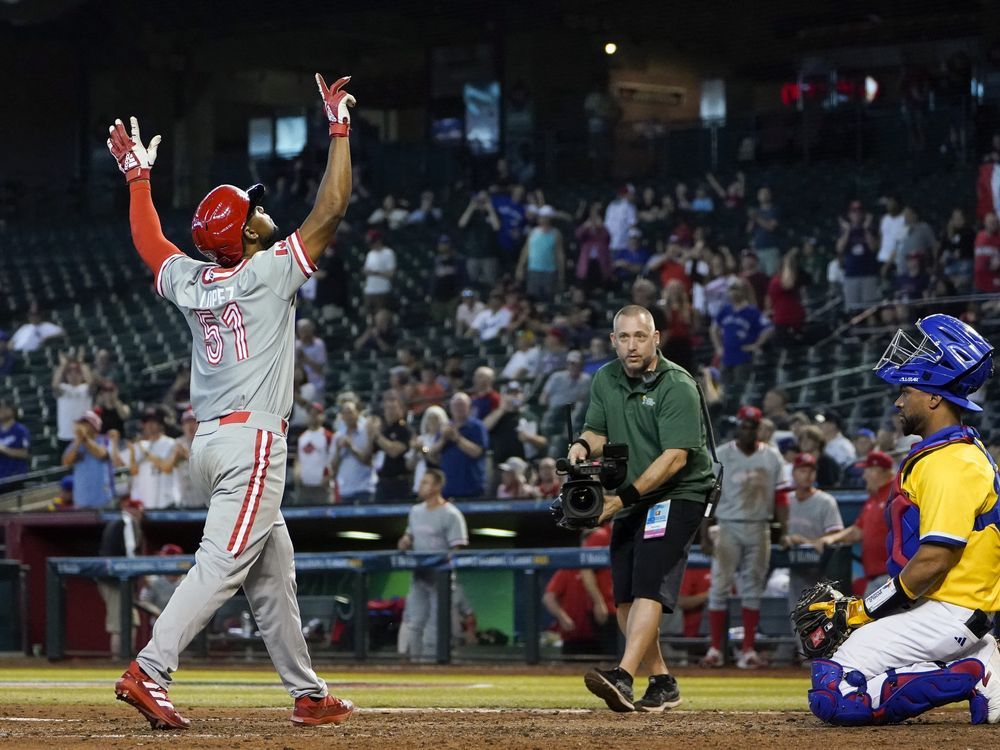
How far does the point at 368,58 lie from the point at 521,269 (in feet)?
Answer: 47.7

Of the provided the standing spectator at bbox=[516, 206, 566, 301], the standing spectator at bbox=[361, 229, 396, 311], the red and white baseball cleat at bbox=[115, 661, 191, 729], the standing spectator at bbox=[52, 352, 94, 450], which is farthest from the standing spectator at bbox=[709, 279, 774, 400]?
the red and white baseball cleat at bbox=[115, 661, 191, 729]

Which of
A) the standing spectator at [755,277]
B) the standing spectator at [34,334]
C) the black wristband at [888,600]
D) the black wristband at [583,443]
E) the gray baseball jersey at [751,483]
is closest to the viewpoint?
the black wristband at [888,600]

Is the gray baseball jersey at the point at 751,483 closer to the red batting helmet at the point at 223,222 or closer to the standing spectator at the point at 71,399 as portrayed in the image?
the red batting helmet at the point at 223,222

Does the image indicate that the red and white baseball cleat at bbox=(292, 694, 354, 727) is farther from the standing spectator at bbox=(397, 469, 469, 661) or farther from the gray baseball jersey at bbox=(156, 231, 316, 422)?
the standing spectator at bbox=(397, 469, 469, 661)

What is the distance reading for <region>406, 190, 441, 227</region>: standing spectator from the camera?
25.9 metres

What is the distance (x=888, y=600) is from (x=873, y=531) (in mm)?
5828

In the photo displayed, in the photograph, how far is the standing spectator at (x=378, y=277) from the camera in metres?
22.5

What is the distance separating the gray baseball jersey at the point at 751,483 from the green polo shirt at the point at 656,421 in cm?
519

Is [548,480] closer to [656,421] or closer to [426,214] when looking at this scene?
[656,421]

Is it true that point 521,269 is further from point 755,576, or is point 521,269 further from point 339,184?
point 339,184

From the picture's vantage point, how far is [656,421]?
23.0ft

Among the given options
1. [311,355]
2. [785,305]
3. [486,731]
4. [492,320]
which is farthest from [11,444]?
[486,731]

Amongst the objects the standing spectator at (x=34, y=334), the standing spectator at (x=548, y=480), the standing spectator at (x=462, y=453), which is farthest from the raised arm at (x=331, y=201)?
the standing spectator at (x=34, y=334)

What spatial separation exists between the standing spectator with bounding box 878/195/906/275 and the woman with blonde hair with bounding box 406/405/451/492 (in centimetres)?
601
